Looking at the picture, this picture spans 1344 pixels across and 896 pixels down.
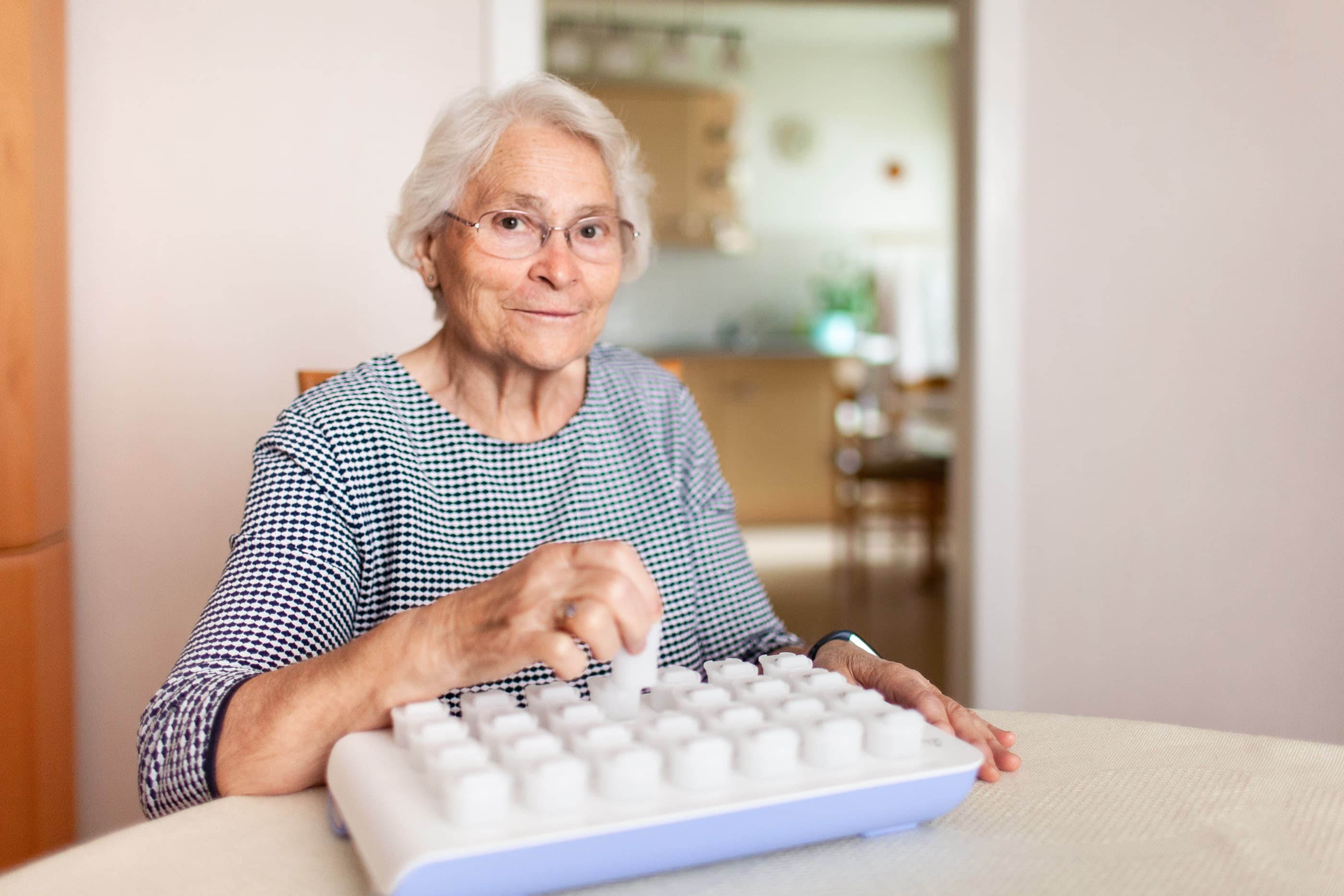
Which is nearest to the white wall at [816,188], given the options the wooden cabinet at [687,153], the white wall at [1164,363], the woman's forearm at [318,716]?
the wooden cabinet at [687,153]

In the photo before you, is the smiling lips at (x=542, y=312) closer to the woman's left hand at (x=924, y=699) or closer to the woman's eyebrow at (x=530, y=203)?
the woman's eyebrow at (x=530, y=203)

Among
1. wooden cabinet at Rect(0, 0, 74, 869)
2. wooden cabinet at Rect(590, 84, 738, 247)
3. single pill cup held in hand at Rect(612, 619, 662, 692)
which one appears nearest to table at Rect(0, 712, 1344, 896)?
single pill cup held in hand at Rect(612, 619, 662, 692)

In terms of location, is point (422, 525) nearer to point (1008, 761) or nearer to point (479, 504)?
point (479, 504)

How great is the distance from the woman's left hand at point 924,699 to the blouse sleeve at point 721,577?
19 centimetres

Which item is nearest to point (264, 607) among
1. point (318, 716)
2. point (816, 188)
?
point (318, 716)

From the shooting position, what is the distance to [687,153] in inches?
270

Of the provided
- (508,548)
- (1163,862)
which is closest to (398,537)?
(508,548)

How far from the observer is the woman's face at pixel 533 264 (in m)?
1.25

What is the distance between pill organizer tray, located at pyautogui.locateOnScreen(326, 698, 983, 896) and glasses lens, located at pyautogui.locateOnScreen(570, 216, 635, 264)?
2.36 feet

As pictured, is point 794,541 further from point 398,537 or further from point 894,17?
point 398,537

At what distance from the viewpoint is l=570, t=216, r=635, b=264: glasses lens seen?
1.28 metres

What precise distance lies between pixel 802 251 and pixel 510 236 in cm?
637

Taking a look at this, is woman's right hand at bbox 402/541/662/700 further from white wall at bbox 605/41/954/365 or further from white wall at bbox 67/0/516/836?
white wall at bbox 605/41/954/365

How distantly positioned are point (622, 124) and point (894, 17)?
20.4ft
